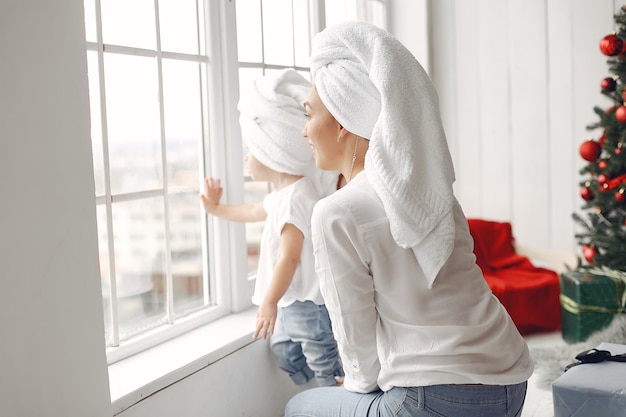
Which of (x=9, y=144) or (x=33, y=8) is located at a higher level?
(x=33, y=8)

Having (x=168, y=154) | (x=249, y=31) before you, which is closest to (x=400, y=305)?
(x=168, y=154)

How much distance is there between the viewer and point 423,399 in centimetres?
155

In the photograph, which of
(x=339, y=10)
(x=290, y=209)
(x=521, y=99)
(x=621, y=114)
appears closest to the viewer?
(x=290, y=209)

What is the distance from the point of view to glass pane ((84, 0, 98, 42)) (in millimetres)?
1941

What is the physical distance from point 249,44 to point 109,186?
901mm

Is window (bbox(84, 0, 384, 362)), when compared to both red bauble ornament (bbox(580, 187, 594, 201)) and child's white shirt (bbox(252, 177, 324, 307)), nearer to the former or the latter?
child's white shirt (bbox(252, 177, 324, 307))

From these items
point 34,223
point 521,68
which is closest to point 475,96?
point 521,68

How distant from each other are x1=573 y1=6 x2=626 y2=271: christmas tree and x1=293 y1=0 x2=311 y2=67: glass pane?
1.23 meters

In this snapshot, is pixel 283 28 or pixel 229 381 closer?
pixel 229 381

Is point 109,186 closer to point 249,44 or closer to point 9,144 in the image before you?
point 9,144

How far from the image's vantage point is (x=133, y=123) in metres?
2.13

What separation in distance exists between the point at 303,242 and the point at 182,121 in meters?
0.55

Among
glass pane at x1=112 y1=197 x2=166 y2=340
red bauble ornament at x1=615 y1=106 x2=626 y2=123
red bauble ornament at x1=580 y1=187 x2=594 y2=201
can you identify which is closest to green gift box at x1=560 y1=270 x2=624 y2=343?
red bauble ornament at x1=580 y1=187 x2=594 y2=201

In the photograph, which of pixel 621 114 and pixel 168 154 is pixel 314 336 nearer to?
pixel 168 154
